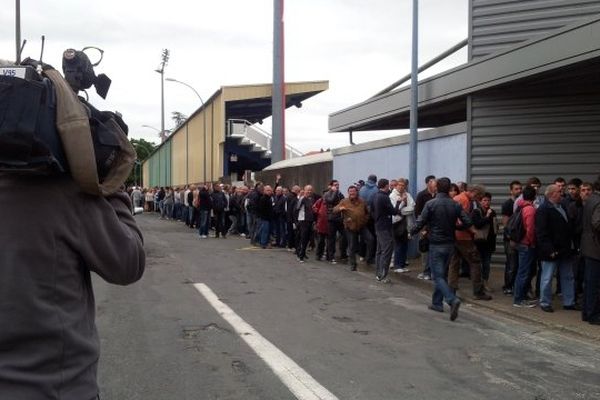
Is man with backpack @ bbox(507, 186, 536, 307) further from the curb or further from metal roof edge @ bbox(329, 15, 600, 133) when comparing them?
metal roof edge @ bbox(329, 15, 600, 133)

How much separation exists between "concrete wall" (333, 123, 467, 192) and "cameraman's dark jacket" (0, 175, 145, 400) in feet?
40.9

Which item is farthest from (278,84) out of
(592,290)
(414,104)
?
(592,290)

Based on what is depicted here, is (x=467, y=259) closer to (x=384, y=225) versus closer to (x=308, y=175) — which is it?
(x=384, y=225)

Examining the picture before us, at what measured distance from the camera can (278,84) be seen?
108ft

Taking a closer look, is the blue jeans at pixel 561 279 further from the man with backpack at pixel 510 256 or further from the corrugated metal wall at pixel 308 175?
the corrugated metal wall at pixel 308 175

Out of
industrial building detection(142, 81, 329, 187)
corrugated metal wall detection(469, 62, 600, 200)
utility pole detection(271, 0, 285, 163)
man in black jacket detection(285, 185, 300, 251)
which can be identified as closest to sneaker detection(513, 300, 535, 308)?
corrugated metal wall detection(469, 62, 600, 200)

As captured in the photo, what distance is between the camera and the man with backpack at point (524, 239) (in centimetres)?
928

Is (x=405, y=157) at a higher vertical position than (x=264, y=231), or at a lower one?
higher

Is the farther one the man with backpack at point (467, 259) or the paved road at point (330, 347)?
the man with backpack at point (467, 259)

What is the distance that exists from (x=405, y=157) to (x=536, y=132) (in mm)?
3401

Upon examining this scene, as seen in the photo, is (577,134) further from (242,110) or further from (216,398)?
(242,110)

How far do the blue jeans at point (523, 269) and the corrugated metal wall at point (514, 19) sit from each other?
533 cm

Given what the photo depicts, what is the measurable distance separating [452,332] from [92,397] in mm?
6518

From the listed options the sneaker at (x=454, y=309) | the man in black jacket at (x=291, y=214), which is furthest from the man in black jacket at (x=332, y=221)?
the sneaker at (x=454, y=309)
